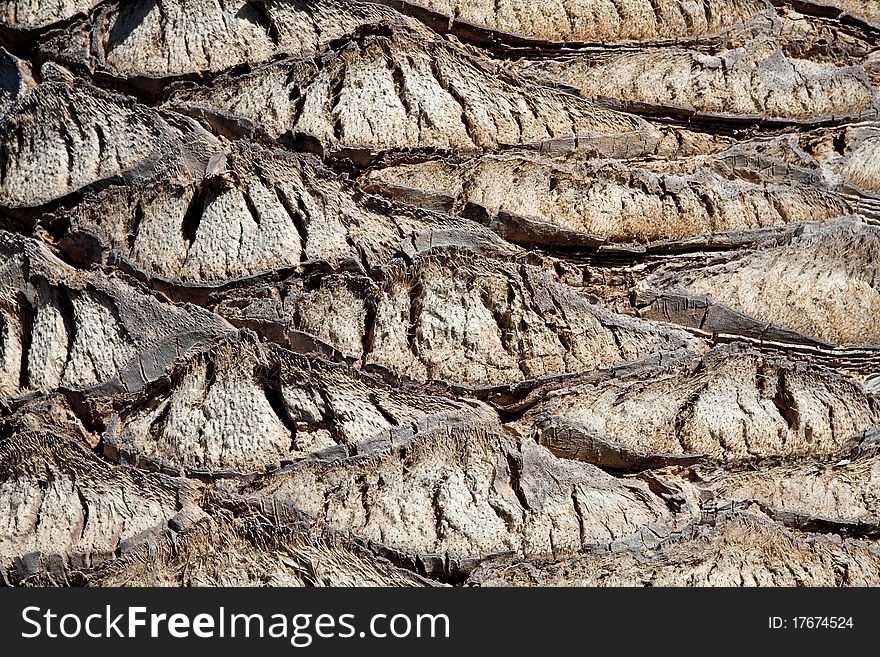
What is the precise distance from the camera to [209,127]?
1.32 m

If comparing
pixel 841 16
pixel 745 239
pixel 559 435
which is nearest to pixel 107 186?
pixel 559 435

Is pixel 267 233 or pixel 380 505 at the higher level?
pixel 267 233

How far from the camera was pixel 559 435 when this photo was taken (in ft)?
4.41

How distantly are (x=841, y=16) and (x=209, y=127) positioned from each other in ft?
3.38

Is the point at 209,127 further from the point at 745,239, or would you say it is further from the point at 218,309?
the point at 745,239

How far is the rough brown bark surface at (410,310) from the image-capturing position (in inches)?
51.2

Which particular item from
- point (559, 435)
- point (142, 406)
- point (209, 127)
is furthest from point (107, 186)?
point (559, 435)

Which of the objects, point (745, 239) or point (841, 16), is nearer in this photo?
point (745, 239)

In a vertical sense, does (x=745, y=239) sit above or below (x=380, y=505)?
above

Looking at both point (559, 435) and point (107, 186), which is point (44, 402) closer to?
point (107, 186)

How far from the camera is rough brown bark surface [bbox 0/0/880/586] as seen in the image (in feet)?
4.26

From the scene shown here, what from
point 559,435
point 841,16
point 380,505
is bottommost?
point 380,505

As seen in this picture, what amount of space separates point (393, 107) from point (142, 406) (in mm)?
578

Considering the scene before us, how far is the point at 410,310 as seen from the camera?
51.9 inches
